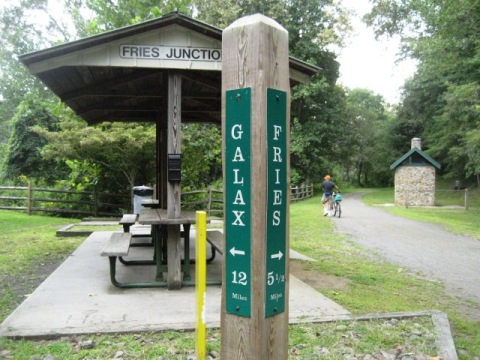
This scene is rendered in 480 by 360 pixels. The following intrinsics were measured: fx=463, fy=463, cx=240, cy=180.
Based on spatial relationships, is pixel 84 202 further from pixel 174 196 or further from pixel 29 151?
pixel 174 196

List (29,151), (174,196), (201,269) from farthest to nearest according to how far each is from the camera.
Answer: (29,151), (174,196), (201,269)

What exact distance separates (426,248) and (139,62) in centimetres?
832

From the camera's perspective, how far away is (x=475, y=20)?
16.8m

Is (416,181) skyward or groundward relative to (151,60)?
groundward

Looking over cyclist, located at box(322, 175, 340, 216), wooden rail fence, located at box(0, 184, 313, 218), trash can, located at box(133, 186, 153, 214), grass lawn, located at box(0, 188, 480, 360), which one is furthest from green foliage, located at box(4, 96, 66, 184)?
cyclist, located at box(322, 175, 340, 216)

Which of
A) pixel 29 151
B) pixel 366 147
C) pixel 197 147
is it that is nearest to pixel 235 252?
pixel 197 147

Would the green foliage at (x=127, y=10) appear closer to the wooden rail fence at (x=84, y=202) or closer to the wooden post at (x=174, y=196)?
the wooden rail fence at (x=84, y=202)

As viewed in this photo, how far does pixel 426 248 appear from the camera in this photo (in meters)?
11.0

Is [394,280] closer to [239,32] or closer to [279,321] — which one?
[279,321]

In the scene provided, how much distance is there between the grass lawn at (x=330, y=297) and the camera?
390 cm

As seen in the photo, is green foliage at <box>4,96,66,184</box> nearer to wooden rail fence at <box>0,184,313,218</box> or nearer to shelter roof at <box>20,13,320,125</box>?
wooden rail fence at <box>0,184,313,218</box>

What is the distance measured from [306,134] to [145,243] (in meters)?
24.9

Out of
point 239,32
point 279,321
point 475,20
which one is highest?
point 475,20

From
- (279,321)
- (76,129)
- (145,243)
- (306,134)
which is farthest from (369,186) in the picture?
(279,321)
